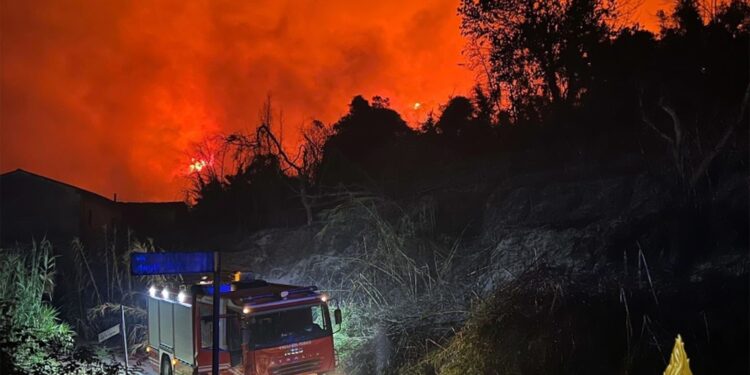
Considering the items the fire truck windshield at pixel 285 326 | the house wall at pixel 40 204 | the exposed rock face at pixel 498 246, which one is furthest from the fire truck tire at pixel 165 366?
the house wall at pixel 40 204

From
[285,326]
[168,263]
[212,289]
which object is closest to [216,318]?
[168,263]

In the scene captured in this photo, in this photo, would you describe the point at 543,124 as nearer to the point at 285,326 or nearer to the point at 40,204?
the point at 285,326

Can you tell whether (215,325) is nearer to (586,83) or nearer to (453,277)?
(453,277)

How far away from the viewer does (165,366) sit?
36.5 feet

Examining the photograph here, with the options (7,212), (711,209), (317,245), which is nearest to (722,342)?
(711,209)

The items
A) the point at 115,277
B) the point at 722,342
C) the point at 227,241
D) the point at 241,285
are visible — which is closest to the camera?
the point at 722,342

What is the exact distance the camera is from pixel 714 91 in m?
14.1

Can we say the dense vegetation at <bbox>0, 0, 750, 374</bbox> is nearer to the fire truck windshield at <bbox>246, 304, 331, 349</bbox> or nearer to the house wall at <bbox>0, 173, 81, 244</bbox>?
the fire truck windshield at <bbox>246, 304, 331, 349</bbox>

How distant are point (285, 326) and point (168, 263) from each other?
3721mm

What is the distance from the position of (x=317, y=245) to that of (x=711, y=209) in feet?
Answer: 42.3

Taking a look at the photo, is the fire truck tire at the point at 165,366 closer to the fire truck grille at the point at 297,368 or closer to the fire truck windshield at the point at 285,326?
the fire truck windshield at the point at 285,326

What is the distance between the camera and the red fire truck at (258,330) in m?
8.52

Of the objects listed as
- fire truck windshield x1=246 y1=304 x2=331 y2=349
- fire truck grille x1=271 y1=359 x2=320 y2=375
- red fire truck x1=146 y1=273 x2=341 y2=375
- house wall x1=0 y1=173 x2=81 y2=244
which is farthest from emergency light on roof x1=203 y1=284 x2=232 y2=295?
house wall x1=0 y1=173 x2=81 y2=244

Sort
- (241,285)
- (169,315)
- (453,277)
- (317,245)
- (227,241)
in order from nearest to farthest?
(241,285) < (169,315) < (453,277) < (317,245) < (227,241)
